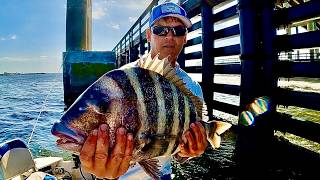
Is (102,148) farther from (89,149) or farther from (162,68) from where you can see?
(162,68)

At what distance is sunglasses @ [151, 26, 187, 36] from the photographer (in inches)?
116

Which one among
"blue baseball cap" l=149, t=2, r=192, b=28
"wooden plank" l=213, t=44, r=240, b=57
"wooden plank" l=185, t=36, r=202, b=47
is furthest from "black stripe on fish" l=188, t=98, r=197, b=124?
"wooden plank" l=185, t=36, r=202, b=47

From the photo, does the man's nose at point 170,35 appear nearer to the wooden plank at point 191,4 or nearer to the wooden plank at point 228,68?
the wooden plank at point 228,68

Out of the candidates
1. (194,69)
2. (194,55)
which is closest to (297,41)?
(194,55)

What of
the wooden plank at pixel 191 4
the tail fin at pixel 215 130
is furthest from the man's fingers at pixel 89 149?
the wooden plank at pixel 191 4

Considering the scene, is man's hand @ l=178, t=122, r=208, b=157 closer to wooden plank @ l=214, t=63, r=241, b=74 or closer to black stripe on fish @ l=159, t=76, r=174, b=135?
black stripe on fish @ l=159, t=76, r=174, b=135

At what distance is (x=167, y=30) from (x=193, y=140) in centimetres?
132

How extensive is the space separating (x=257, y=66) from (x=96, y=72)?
1049 cm

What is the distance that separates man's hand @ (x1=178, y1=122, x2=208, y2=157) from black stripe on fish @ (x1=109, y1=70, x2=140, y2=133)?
41cm

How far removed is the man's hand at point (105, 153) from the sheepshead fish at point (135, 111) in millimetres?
36

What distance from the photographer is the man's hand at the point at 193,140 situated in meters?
1.94

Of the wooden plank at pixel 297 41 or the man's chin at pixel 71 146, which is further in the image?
the wooden plank at pixel 297 41

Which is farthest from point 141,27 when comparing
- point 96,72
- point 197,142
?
point 197,142

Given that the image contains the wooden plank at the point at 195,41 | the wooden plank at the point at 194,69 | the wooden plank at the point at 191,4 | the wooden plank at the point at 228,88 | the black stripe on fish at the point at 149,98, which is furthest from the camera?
the wooden plank at the point at 194,69
